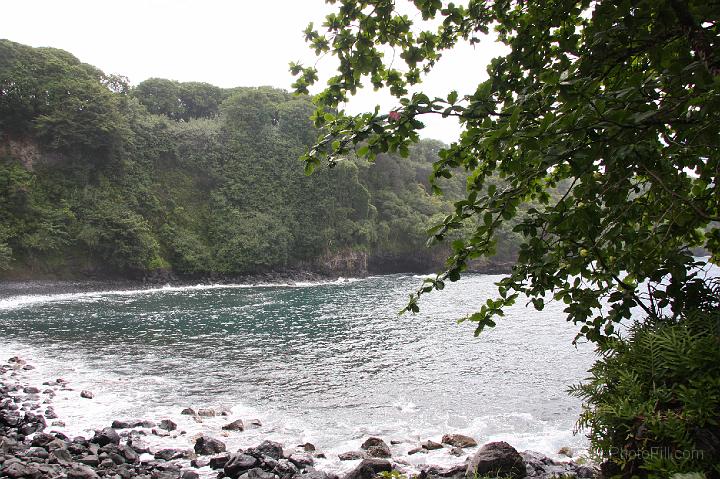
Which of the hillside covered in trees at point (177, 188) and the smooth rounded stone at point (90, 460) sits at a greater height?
the hillside covered in trees at point (177, 188)

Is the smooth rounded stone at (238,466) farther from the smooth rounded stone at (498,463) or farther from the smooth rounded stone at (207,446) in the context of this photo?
the smooth rounded stone at (498,463)

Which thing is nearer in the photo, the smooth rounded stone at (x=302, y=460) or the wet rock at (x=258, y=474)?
the wet rock at (x=258, y=474)

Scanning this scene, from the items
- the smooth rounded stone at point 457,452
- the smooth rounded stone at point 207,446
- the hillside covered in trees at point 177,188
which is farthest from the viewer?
the hillside covered in trees at point 177,188

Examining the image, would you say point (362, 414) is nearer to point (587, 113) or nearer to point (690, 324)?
point (690, 324)

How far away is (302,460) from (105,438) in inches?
165

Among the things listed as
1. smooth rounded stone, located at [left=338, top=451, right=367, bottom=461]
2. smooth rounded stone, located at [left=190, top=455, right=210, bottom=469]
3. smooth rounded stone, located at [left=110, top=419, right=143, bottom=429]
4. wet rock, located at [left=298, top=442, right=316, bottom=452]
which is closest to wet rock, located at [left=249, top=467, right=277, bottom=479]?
smooth rounded stone, located at [left=190, top=455, right=210, bottom=469]

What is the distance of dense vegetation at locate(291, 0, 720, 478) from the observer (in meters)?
2.32

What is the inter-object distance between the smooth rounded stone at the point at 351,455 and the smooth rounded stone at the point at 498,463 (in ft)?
7.88

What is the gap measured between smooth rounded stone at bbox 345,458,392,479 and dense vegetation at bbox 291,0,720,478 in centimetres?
557

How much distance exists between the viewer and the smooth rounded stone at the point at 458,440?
32.3ft

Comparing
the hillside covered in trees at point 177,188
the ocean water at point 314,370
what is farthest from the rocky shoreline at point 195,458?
the hillside covered in trees at point 177,188

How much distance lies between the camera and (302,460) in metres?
8.85

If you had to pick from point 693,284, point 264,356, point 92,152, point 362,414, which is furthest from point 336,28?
point 92,152

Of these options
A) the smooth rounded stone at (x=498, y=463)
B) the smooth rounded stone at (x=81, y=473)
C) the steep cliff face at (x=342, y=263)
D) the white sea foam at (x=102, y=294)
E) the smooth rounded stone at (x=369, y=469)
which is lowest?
the white sea foam at (x=102, y=294)
